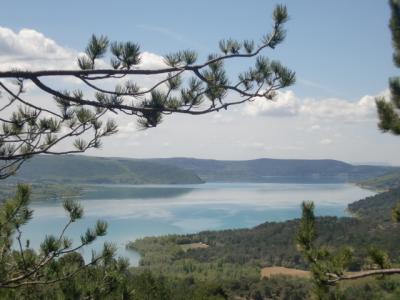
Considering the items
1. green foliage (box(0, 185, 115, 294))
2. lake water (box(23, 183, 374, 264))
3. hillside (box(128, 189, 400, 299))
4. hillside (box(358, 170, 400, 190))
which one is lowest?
hillside (box(128, 189, 400, 299))

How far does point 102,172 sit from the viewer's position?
164500 mm

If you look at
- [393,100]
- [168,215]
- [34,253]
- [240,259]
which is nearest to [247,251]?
[240,259]

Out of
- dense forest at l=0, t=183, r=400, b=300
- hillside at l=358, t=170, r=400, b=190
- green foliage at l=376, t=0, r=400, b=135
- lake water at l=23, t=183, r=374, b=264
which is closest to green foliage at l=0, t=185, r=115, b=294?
green foliage at l=376, t=0, r=400, b=135

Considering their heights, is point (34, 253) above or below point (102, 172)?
below

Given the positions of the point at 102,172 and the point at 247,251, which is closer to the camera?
the point at 247,251

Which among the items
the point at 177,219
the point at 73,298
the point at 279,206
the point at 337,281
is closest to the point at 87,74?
the point at 73,298

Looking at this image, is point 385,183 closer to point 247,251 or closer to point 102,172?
point 247,251

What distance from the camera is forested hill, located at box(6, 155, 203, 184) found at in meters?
148

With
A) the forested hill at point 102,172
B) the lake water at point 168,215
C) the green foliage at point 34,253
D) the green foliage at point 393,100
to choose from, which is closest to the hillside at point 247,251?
the lake water at point 168,215

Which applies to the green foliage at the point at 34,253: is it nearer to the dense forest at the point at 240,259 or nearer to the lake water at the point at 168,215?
the dense forest at the point at 240,259

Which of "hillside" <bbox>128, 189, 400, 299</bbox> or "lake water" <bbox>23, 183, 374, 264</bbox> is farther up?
"lake water" <bbox>23, 183, 374, 264</bbox>

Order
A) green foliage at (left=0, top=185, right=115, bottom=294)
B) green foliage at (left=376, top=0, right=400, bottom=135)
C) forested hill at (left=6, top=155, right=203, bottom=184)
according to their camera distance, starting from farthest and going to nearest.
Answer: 1. forested hill at (left=6, top=155, right=203, bottom=184)
2. green foliage at (left=376, top=0, right=400, bottom=135)
3. green foliage at (left=0, top=185, right=115, bottom=294)

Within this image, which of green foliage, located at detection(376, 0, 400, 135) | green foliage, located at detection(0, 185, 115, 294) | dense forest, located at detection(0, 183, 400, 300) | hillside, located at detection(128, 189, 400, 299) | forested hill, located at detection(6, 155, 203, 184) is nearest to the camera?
green foliage, located at detection(0, 185, 115, 294)

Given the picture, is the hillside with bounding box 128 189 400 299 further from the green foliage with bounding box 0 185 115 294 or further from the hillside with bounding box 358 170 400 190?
the hillside with bounding box 358 170 400 190
